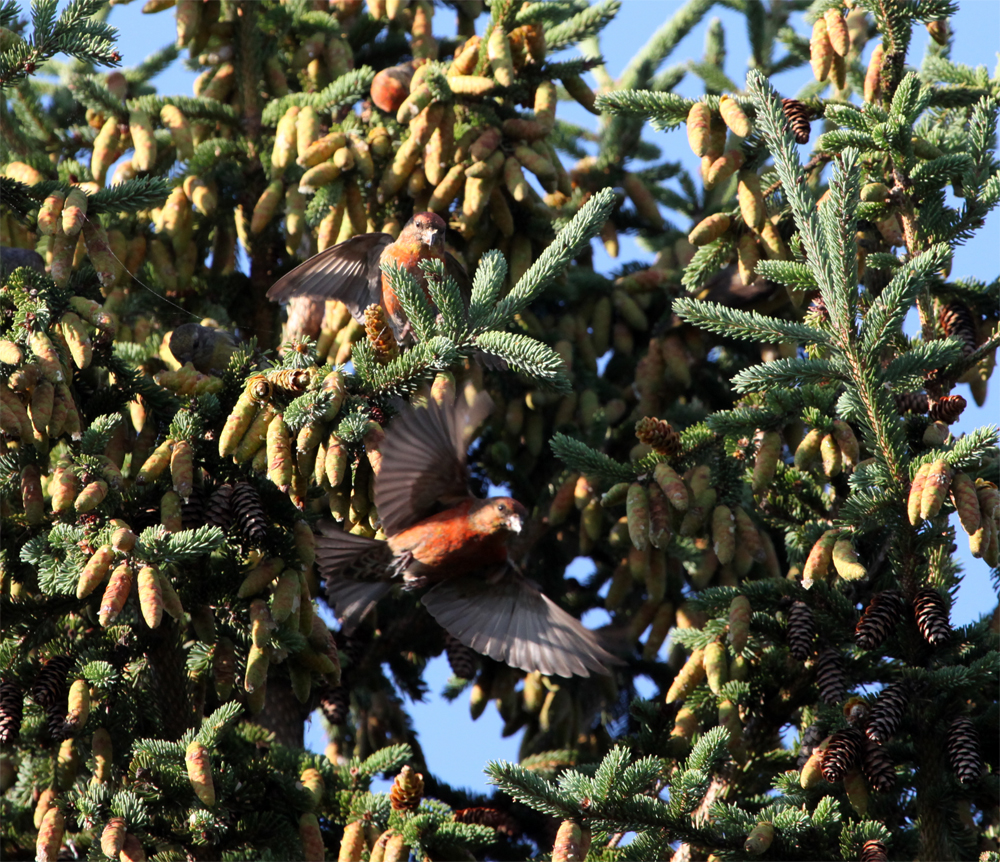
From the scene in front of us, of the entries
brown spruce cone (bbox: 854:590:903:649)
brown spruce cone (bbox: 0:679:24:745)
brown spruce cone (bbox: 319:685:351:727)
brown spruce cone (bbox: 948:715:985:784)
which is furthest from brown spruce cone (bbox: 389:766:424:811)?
brown spruce cone (bbox: 948:715:985:784)

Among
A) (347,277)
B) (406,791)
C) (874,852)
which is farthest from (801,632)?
(347,277)

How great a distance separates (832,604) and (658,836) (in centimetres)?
86

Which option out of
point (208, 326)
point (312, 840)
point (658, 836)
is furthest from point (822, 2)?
point (312, 840)

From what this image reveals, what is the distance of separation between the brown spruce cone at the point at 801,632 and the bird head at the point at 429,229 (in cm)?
177

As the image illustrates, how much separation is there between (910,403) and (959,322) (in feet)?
1.74

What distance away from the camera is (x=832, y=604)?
10.6ft

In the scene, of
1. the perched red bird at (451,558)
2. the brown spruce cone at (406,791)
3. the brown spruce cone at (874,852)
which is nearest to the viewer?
the brown spruce cone at (874,852)

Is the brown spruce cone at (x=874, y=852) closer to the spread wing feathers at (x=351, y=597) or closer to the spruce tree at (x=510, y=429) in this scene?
the spruce tree at (x=510, y=429)

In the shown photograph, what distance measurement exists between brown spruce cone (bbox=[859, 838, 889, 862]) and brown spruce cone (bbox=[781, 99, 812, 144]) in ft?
6.22

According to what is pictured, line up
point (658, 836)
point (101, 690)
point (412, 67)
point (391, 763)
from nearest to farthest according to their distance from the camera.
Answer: point (658, 836), point (101, 690), point (391, 763), point (412, 67)

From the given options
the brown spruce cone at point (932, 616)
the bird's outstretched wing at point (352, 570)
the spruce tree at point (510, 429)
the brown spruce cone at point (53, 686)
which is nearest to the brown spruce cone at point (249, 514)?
the spruce tree at point (510, 429)

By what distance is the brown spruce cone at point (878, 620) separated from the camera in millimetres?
2961

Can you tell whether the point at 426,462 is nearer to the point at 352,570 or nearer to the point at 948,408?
the point at 352,570

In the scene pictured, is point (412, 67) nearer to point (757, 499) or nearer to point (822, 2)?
point (822, 2)
